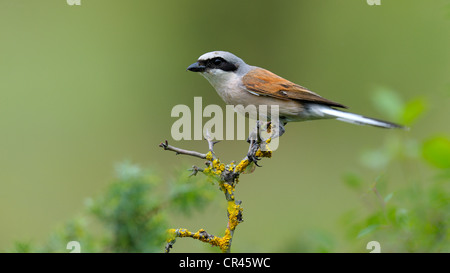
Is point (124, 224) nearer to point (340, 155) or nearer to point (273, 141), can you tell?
point (273, 141)

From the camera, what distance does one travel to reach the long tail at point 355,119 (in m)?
2.02

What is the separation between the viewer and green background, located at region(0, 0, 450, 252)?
611cm

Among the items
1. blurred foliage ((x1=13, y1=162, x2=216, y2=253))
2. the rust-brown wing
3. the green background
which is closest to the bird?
the rust-brown wing

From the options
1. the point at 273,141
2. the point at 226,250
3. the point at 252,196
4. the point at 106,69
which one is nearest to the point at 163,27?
the point at 106,69

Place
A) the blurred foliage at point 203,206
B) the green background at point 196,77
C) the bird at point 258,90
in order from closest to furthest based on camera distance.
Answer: the blurred foliage at point 203,206
the bird at point 258,90
the green background at point 196,77

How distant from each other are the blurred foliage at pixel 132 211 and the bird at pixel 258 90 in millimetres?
850

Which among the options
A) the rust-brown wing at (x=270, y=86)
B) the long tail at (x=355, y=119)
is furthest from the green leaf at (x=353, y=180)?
the rust-brown wing at (x=270, y=86)

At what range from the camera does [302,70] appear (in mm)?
6723

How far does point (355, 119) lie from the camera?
233 centimetres

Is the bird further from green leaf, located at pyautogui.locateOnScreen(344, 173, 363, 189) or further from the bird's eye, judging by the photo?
green leaf, located at pyautogui.locateOnScreen(344, 173, 363, 189)

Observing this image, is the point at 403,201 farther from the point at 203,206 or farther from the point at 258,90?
the point at 258,90

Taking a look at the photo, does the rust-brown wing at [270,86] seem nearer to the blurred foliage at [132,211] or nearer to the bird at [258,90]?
the bird at [258,90]

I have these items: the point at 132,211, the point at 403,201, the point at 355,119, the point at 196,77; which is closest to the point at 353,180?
the point at 403,201

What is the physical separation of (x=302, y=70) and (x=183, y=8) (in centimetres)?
186
